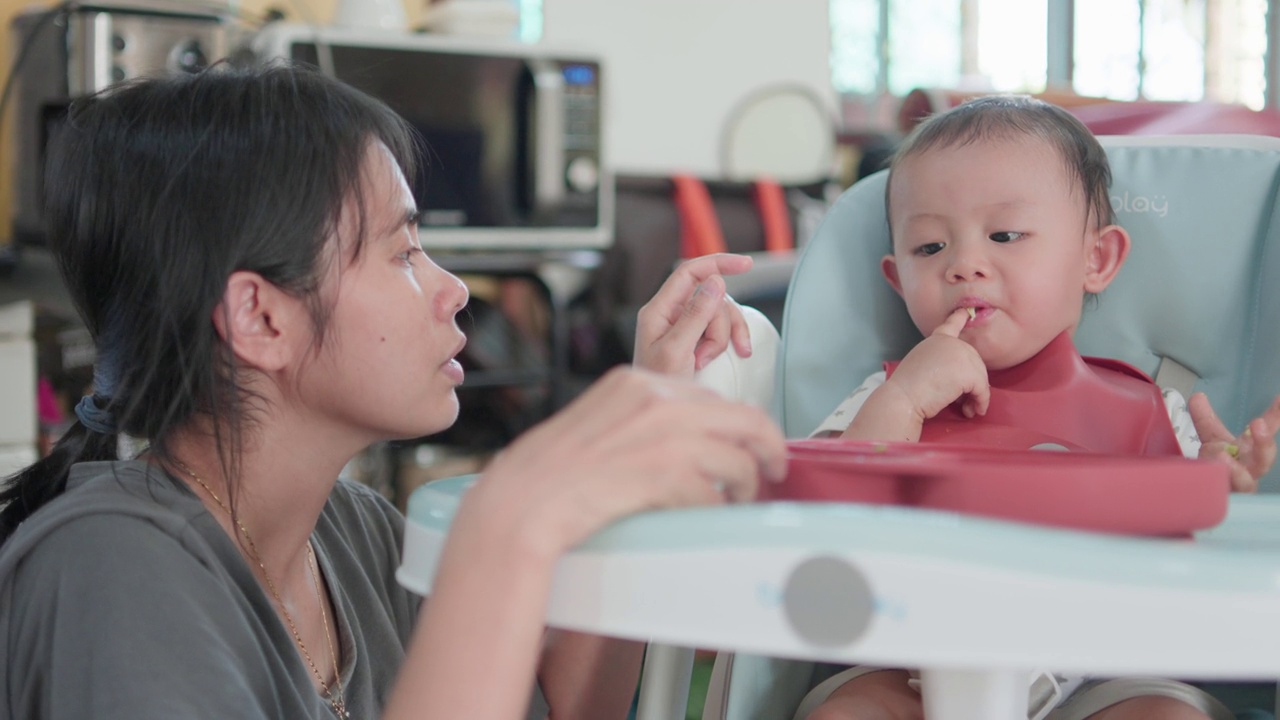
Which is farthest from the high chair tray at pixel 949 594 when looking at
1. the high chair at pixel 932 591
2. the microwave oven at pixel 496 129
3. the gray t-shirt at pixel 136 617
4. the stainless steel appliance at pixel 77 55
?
the microwave oven at pixel 496 129

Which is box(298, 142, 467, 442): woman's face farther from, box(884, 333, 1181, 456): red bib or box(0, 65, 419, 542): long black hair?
box(884, 333, 1181, 456): red bib

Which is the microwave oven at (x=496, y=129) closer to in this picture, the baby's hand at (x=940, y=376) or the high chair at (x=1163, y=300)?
the high chair at (x=1163, y=300)

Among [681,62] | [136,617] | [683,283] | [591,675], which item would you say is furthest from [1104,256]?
[681,62]

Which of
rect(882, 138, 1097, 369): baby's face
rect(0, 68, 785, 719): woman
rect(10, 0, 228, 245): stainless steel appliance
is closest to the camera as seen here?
rect(0, 68, 785, 719): woman

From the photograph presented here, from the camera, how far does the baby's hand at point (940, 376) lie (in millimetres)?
931

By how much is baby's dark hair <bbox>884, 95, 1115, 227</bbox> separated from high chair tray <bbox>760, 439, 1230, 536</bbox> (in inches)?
21.2

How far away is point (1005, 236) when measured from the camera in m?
1.04

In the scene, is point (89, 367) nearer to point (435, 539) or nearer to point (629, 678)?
point (629, 678)

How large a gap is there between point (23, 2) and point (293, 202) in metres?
2.21

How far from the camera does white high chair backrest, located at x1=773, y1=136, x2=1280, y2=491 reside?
106 centimetres

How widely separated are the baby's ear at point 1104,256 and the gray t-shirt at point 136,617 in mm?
720

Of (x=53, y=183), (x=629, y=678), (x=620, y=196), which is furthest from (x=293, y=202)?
(x=620, y=196)

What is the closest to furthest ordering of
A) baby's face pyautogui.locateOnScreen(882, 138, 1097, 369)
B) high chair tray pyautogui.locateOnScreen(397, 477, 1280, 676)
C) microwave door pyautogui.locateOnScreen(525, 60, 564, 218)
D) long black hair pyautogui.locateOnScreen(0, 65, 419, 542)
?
high chair tray pyautogui.locateOnScreen(397, 477, 1280, 676) < long black hair pyautogui.locateOnScreen(0, 65, 419, 542) < baby's face pyautogui.locateOnScreen(882, 138, 1097, 369) < microwave door pyautogui.locateOnScreen(525, 60, 564, 218)

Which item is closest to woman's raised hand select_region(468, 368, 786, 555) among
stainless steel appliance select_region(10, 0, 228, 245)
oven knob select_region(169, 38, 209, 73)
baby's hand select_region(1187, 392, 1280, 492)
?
baby's hand select_region(1187, 392, 1280, 492)
